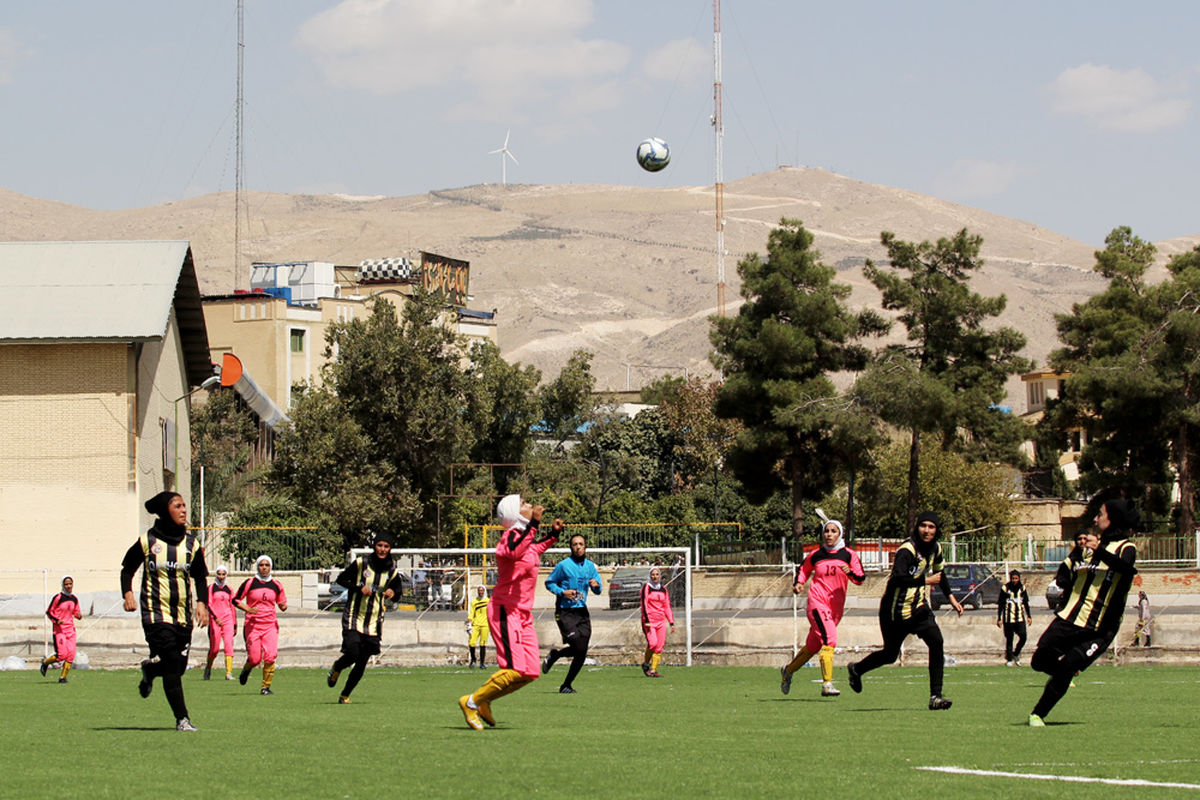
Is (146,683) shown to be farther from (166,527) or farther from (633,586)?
(633,586)

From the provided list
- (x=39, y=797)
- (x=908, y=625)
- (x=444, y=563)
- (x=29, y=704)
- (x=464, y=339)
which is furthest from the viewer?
(x=464, y=339)

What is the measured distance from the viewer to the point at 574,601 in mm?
18719

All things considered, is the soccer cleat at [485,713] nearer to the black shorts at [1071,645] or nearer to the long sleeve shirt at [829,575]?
the black shorts at [1071,645]

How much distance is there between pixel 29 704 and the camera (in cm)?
1648

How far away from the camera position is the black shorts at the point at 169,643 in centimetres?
1113

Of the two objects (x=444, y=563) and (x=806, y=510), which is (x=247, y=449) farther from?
(x=444, y=563)

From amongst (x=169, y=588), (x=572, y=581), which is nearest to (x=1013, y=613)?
(x=572, y=581)

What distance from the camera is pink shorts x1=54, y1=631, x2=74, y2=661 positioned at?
23734 millimetres

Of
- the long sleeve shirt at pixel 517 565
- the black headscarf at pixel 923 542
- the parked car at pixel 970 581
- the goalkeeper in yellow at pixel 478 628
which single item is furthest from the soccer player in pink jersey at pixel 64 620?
the parked car at pixel 970 581

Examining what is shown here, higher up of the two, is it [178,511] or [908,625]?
[178,511]

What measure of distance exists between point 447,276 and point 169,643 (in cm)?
10290

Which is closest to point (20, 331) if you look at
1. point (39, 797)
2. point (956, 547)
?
point (956, 547)

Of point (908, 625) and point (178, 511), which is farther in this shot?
point (908, 625)

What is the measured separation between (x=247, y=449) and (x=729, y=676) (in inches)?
2145
